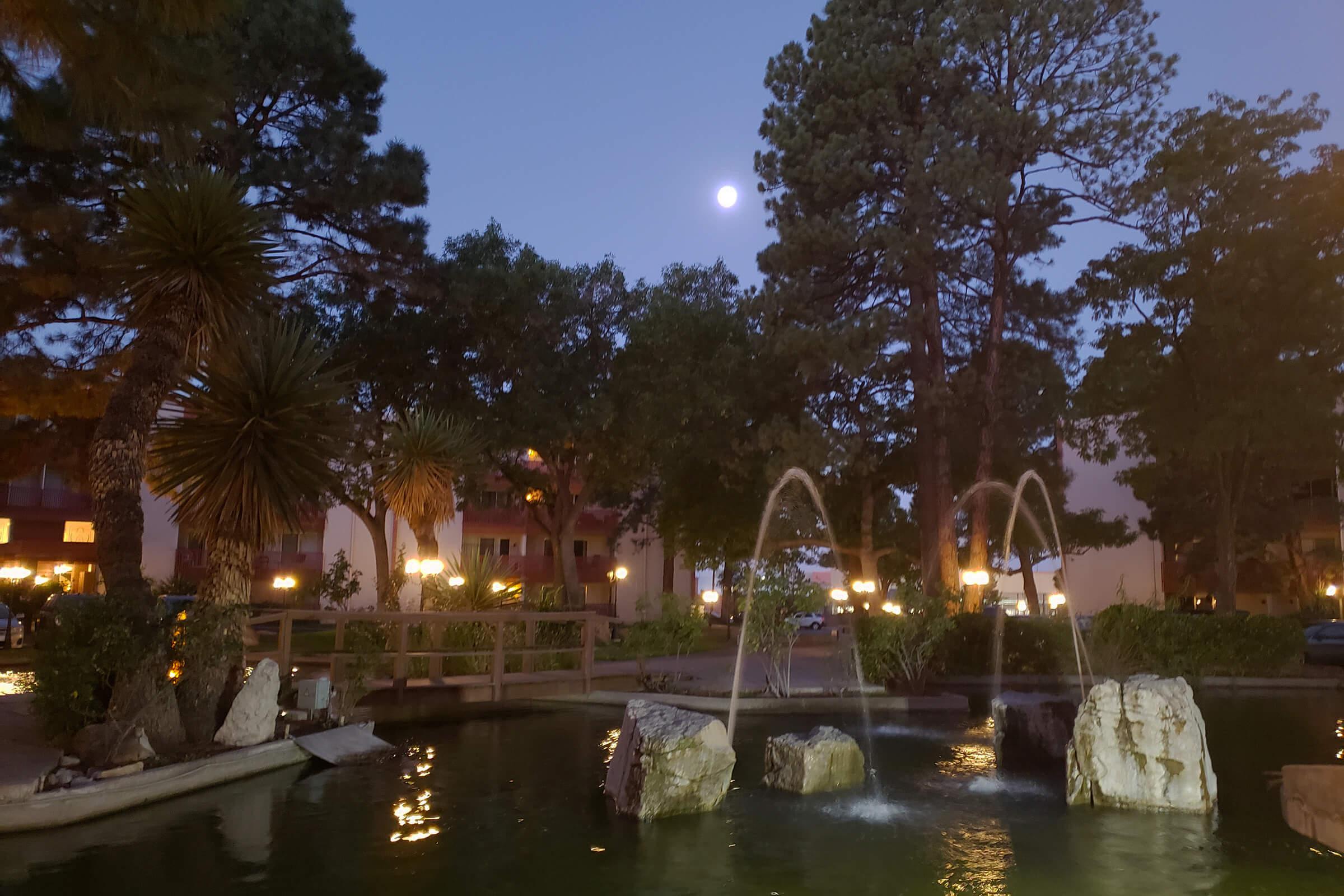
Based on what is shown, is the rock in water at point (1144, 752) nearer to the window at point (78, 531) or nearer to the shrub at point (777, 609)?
the shrub at point (777, 609)

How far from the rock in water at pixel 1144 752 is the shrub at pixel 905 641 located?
840 cm

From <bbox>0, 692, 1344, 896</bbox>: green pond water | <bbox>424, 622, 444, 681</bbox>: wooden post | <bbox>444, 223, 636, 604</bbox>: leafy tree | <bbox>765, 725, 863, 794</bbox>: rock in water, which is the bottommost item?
<bbox>0, 692, 1344, 896</bbox>: green pond water

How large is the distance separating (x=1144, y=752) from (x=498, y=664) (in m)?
10.6

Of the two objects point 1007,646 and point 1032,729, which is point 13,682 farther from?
point 1007,646

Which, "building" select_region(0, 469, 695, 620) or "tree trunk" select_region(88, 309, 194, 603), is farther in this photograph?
"building" select_region(0, 469, 695, 620)

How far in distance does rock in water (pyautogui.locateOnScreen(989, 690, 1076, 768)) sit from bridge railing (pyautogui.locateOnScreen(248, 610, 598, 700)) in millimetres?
7906

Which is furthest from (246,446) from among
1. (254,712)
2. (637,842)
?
(637,842)

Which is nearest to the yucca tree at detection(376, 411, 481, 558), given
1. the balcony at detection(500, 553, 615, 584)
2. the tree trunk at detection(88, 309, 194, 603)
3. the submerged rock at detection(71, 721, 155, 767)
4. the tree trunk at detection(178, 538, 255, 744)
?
the tree trunk at detection(178, 538, 255, 744)

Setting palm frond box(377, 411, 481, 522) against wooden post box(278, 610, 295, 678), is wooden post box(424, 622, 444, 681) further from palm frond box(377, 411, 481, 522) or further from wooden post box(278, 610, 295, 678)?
wooden post box(278, 610, 295, 678)

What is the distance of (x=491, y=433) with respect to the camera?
94.8ft

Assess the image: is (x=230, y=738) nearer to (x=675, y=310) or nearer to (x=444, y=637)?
(x=444, y=637)

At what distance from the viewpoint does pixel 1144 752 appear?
9945mm

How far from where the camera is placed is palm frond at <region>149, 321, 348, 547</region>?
11516 millimetres

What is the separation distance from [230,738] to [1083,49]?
27005 mm
